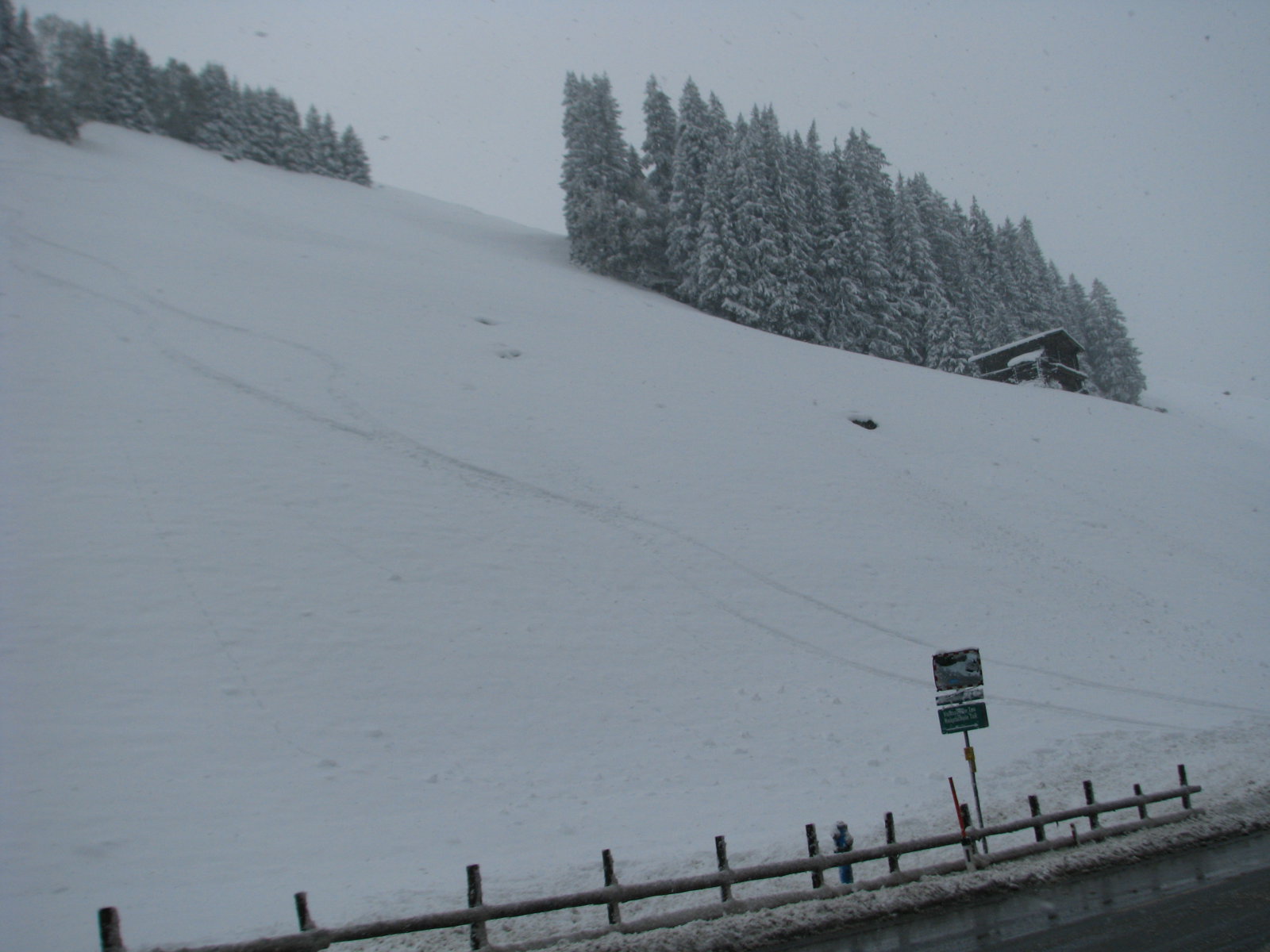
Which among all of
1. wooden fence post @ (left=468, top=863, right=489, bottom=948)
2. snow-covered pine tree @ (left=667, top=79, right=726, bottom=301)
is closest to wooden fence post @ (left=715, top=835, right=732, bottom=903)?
wooden fence post @ (left=468, top=863, right=489, bottom=948)

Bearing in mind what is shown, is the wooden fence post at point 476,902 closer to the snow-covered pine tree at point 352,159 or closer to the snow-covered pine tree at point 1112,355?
the snow-covered pine tree at point 352,159

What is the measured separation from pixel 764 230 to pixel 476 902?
48656mm

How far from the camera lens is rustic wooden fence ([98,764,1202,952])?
721 centimetres

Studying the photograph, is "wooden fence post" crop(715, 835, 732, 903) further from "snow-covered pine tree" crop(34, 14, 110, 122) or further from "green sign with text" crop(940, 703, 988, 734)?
"snow-covered pine tree" crop(34, 14, 110, 122)

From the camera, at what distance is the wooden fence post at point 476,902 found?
798 centimetres

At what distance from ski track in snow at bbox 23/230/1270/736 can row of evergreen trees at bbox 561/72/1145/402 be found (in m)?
26.1

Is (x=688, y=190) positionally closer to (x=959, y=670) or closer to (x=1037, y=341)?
(x=1037, y=341)

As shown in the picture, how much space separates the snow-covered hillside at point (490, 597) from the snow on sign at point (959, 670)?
3.05 m

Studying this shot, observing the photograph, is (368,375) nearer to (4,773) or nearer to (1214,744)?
(4,773)

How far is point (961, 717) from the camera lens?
10.7m

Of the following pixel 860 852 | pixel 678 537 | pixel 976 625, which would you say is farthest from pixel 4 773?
pixel 976 625

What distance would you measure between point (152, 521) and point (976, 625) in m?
20.6

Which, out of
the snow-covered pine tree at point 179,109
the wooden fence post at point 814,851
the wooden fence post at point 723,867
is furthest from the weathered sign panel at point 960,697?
the snow-covered pine tree at point 179,109

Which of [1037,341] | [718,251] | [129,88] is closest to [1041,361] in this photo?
[1037,341]
